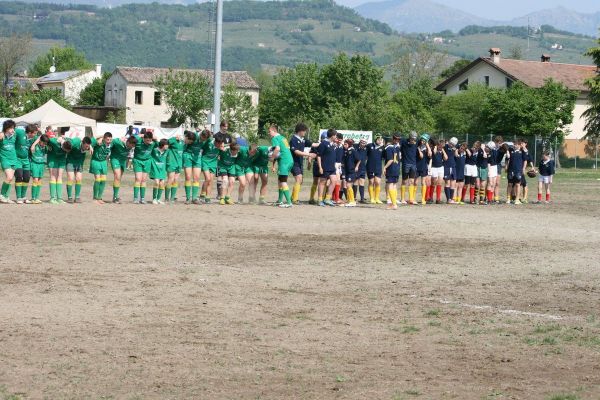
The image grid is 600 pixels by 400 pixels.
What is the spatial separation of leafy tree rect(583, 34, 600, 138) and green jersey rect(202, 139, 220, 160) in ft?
166

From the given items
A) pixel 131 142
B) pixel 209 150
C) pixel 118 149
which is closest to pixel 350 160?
pixel 209 150

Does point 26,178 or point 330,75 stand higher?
point 330,75

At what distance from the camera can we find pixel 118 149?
87.5ft

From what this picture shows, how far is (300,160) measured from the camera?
28438 mm

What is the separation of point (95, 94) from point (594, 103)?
78069 mm

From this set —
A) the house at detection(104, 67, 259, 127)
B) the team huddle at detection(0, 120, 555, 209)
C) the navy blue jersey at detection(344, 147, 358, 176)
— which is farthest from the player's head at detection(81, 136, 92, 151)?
the house at detection(104, 67, 259, 127)

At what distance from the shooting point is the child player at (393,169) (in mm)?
27297

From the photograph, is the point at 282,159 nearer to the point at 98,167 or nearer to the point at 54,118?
the point at 98,167

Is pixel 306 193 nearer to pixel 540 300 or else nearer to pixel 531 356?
pixel 540 300

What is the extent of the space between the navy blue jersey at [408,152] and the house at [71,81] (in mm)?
112834

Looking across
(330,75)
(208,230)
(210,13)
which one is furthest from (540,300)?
(330,75)

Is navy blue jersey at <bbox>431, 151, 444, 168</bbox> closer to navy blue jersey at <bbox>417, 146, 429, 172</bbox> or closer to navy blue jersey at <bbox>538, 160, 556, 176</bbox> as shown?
navy blue jersey at <bbox>417, 146, 429, 172</bbox>

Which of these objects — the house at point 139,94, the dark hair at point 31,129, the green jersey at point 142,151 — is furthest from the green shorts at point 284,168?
the house at point 139,94

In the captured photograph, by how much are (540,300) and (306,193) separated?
2167 cm
